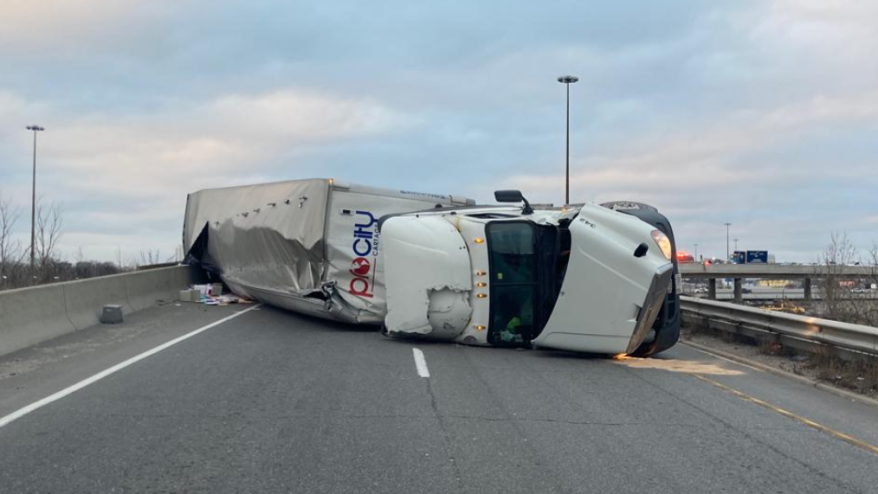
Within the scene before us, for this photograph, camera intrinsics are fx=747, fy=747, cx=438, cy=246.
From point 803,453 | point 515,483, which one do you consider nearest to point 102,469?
point 515,483

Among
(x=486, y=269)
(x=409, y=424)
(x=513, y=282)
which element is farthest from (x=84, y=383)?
(x=513, y=282)

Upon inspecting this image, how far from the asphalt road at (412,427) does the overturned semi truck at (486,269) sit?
0.81m

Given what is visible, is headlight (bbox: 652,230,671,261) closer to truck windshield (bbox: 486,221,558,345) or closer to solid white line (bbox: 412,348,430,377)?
truck windshield (bbox: 486,221,558,345)

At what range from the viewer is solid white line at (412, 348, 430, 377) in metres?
9.61

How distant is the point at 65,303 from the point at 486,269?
763cm

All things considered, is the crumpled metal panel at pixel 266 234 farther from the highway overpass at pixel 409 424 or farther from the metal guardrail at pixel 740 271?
the metal guardrail at pixel 740 271

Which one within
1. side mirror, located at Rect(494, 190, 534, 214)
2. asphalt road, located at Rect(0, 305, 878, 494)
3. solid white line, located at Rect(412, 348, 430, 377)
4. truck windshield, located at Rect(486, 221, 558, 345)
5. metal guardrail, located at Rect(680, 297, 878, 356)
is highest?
side mirror, located at Rect(494, 190, 534, 214)

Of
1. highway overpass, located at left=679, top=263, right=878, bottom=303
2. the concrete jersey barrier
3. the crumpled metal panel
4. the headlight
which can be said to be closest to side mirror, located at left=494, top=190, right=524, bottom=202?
the headlight

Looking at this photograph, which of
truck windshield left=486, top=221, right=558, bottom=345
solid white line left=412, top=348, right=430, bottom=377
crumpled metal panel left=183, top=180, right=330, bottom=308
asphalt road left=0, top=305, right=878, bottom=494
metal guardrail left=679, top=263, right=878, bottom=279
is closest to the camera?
asphalt road left=0, top=305, right=878, bottom=494

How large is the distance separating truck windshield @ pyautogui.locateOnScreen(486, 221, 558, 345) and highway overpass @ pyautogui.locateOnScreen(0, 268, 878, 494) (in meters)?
0.60

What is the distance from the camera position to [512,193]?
12117mm

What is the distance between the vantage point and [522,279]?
11922mm

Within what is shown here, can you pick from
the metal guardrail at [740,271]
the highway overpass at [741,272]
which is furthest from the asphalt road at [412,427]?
the metal guardrail at [740,271]

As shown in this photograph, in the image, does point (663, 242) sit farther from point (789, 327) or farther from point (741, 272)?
point (741, 272)
